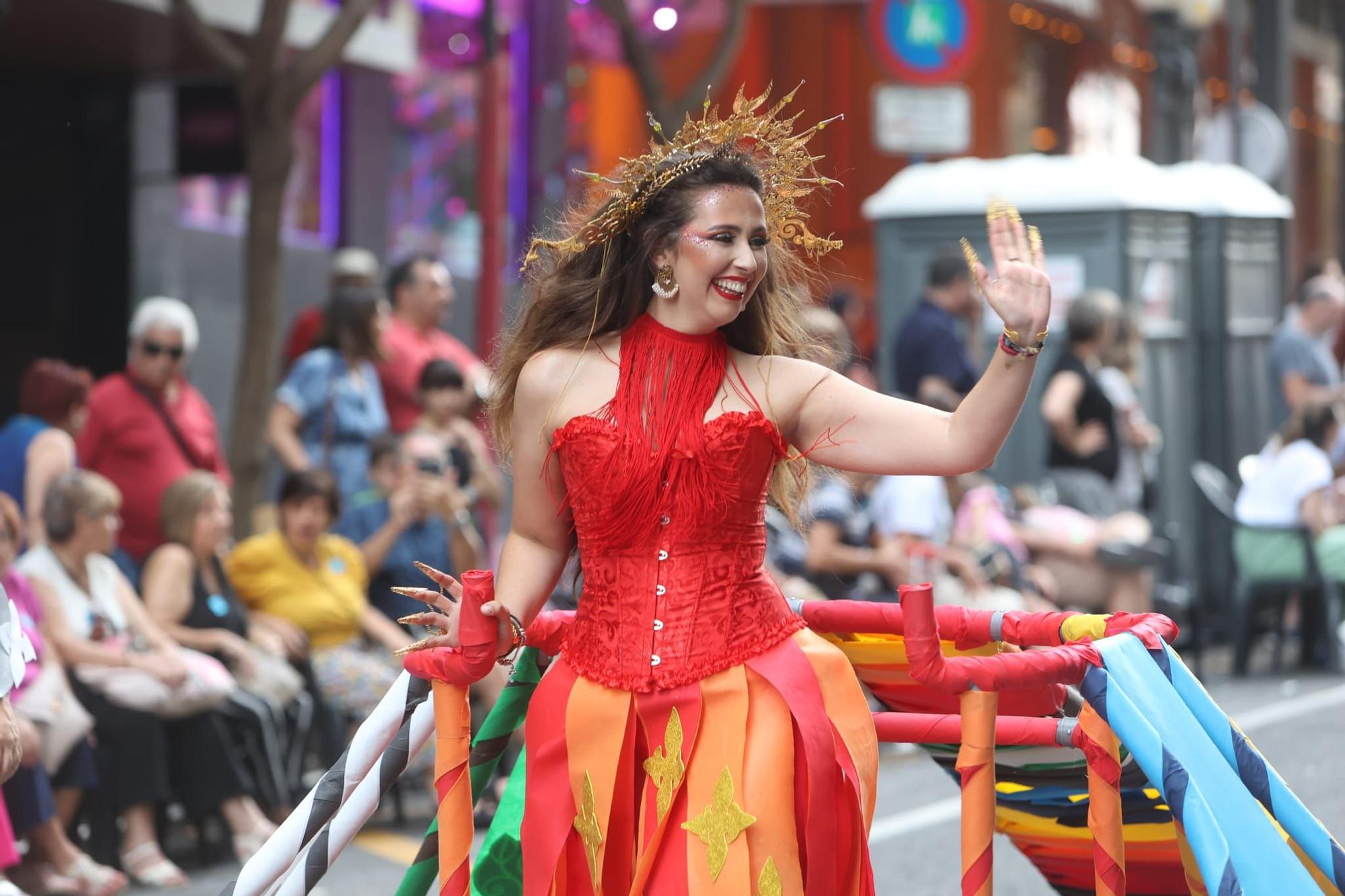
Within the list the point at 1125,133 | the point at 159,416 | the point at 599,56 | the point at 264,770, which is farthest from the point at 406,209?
the point at 1125,133

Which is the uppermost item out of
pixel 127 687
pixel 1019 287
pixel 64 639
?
pixel 1019 287

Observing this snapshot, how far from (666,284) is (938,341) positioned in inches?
281

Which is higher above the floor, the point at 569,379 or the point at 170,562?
the point at 569,379

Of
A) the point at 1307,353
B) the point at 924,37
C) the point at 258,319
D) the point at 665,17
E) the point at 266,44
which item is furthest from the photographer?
the point at 665,17

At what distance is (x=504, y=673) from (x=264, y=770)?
3.41 ft

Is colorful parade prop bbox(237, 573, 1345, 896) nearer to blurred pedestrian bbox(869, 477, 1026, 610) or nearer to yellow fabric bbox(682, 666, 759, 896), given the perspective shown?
yellow fabric bbox(682, 666, 759, 896)

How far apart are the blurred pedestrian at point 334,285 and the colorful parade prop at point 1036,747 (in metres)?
5.55

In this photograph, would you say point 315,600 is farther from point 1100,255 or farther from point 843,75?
point 843,75

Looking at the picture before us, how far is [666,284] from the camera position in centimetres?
396

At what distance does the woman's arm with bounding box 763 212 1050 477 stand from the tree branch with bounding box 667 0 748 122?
8.33 meters

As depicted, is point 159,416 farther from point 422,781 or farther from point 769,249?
point 769,249

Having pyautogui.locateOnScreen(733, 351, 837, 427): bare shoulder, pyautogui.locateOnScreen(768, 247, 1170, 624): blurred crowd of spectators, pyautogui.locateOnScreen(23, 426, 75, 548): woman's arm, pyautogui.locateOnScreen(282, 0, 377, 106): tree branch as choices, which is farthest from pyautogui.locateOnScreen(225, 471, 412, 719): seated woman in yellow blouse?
pyautogui.locateOnScreen(733, 351, 837, 427): bare shoulder

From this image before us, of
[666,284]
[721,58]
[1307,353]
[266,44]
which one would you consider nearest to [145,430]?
[266,44]

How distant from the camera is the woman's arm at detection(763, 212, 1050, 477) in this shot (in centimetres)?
362
